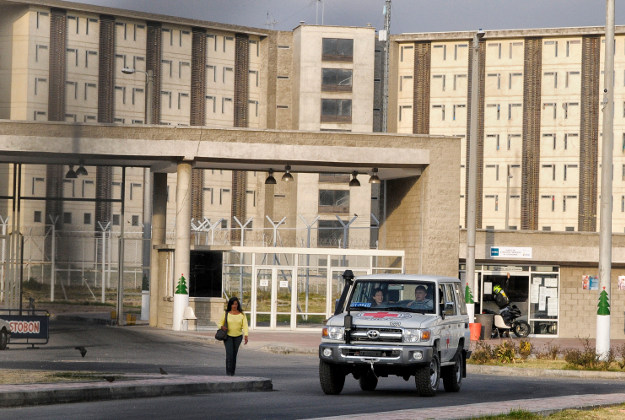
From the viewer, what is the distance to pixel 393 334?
18.2 m

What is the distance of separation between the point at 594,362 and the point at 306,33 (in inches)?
3035

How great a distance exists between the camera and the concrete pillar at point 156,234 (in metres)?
44.5

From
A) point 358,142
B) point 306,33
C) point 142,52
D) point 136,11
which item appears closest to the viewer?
point 136,11

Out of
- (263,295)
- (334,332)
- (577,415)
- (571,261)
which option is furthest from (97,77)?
(571,261)

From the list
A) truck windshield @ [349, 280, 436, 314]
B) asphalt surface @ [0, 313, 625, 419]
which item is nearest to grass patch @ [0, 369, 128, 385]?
asphalt surface @ [0, 313, 625, 419]

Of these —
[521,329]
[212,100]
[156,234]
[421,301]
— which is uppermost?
[212,100]

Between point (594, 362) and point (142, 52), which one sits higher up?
point (142, 52)

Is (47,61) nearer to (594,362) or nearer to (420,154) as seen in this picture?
(594,362)

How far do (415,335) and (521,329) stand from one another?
2756 cm

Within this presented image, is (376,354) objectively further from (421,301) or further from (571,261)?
(571,261)

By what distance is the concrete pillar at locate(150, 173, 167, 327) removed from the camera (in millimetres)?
44469

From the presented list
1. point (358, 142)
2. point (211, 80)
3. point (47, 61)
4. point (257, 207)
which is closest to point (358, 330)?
point (211, 80)

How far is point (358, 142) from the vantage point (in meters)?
42.5

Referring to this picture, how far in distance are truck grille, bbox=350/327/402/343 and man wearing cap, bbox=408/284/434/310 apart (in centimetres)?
115
